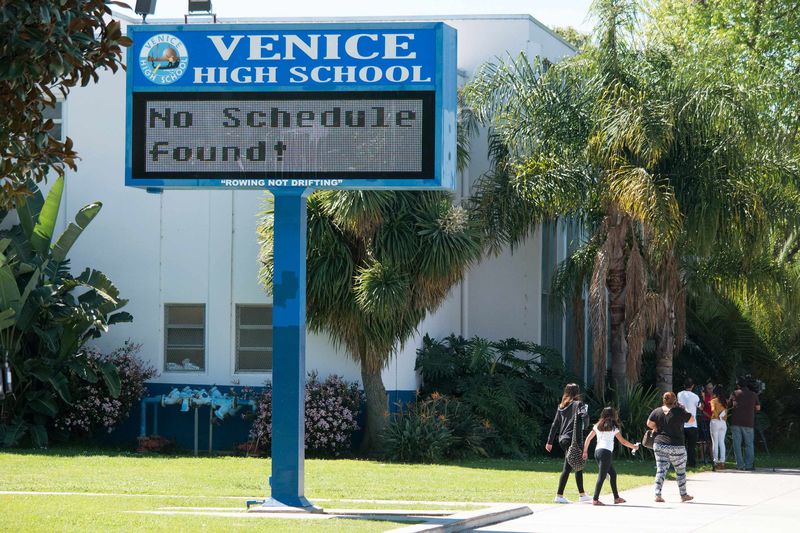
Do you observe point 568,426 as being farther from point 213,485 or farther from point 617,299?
point 617,299

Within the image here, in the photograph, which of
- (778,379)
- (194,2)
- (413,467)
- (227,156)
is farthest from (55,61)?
(778,379)

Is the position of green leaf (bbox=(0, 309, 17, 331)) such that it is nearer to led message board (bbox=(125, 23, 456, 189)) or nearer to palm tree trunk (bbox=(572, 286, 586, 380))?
led message board (bbox=(125, 23, 456, 189))

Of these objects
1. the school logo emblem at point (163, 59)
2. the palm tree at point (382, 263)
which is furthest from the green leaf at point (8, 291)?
the school logo emblem at point (163, 59)

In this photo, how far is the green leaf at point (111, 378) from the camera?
2417 centimetres

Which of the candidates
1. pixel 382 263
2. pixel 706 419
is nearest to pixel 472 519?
pixel 382 263

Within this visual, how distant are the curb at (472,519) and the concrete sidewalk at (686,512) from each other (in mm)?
122

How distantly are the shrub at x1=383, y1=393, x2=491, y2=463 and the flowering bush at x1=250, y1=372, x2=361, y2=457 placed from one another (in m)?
0.79

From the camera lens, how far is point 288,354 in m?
15.6

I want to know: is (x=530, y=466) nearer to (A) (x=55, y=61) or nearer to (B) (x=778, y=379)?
(B) (x=778, y=379)

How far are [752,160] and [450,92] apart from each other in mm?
12048

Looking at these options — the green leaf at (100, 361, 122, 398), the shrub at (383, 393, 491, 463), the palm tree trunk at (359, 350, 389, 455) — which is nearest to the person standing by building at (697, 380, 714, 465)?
the shrub at (383, 393, 491, 463)

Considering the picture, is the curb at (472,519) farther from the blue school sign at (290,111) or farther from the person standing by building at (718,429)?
the person standing by building at (718,429)

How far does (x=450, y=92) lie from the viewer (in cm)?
1504

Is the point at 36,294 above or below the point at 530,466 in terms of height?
above
